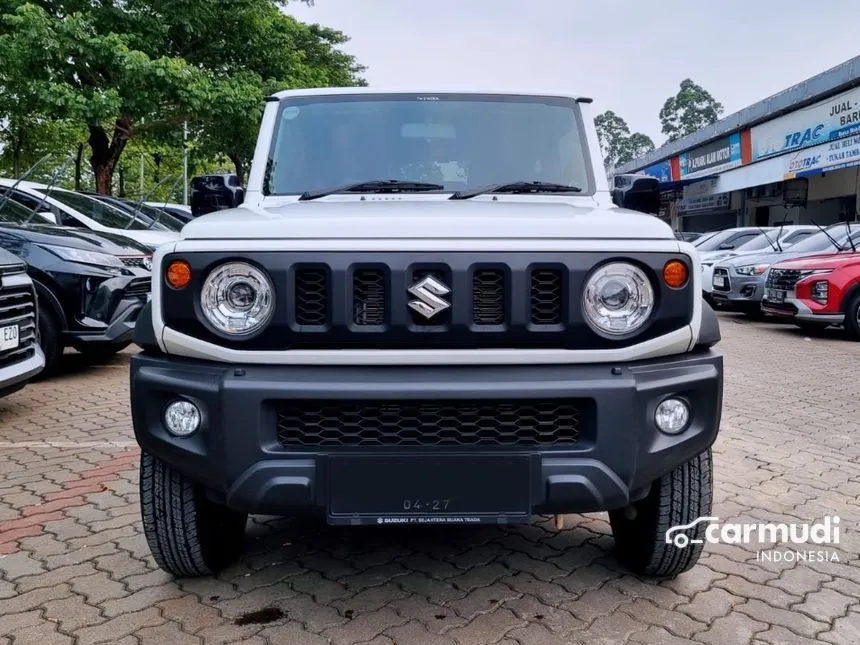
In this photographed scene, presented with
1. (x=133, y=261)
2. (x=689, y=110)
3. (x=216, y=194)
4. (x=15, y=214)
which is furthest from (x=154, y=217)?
(x=689, y=110)

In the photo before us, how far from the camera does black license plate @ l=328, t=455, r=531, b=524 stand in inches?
91.0

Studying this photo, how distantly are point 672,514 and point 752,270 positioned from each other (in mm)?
10979

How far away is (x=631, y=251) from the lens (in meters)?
2.41

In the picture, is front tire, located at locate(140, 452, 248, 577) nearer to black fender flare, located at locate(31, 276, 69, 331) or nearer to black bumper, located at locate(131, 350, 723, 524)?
black bumper, located at locate(131, 350, 723, 524)

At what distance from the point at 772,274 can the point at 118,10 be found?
1257 cm

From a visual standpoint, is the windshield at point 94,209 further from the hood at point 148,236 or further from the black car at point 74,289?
the black car at point 74,289

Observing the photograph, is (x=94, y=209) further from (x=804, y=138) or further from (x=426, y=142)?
(x=804, y=138)

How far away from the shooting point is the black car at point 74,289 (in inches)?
244

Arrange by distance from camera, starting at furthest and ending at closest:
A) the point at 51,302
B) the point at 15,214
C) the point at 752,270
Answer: the point at 752,270 < the point at 15,214 < the point at 51,302

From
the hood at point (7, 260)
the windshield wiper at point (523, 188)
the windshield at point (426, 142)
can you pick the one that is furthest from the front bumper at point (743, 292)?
the hood at point (7, 260)

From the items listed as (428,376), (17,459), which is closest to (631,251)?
(428,376)

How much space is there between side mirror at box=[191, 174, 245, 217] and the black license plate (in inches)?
71.7

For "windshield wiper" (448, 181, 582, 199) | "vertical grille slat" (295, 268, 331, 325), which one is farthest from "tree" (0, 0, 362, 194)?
"vertical grille slat" (295, 268, 331, 325)

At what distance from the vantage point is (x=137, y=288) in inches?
262
